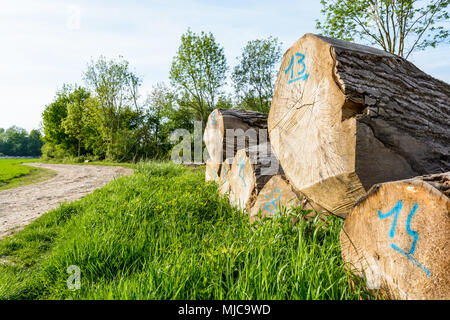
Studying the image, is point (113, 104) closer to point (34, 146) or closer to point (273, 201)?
point (273, 201)

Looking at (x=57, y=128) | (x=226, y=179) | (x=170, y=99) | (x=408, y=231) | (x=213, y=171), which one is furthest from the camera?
(x=57, y=128)

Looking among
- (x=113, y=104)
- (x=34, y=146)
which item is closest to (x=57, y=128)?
(x=113, y=104)

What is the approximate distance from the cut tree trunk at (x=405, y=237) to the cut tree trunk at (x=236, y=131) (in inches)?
131

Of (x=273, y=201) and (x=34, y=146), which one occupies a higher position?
(x=34, y=146)

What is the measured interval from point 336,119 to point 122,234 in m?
2.22

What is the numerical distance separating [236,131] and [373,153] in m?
3.26

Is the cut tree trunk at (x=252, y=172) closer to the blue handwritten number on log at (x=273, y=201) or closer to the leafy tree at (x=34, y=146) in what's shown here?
the blue handwritten number on log at (x=273, y=201)

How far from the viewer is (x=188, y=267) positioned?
1656mm

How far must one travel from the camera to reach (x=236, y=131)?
4574mm

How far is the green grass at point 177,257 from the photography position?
56.2 inches

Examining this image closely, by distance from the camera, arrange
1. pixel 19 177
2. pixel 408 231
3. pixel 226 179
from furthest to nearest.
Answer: pixel 19 177 → pixel 226 179 → pixel 408 231

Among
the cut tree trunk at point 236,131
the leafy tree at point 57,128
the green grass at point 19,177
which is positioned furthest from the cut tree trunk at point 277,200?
the leafy tree at point 57,128

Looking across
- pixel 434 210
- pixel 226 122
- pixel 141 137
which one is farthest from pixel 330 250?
pixel 141 137

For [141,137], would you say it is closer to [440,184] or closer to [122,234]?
[122,234]
